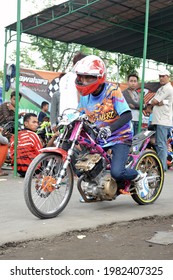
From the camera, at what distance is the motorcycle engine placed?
4480 mm

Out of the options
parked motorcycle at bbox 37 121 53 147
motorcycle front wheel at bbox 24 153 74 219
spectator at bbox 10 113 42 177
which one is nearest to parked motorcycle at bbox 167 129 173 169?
parked motorcycle at bbox 37 121 53 147

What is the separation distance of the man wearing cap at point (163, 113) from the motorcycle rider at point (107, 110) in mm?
3706

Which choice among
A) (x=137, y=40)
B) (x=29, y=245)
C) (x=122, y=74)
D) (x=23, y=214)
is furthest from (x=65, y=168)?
(x=122, y=74)

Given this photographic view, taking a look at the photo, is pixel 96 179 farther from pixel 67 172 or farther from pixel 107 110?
pixel 107 110

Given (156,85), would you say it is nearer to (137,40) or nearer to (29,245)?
(137,40)

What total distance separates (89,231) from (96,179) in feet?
2.61

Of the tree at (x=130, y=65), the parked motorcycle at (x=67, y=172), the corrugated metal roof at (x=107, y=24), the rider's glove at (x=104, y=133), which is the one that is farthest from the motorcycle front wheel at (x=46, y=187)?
the tree at (x=130, y=65)

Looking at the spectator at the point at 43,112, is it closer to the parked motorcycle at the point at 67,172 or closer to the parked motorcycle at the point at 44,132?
the parked motorcycle at the point at 44,132

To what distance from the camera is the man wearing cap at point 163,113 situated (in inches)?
332

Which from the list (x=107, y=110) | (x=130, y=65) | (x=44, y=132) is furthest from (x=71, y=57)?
(x=107, y=110)

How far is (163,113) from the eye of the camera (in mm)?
8508

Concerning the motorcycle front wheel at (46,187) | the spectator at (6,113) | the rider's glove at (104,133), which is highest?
the spectator at (6,113)

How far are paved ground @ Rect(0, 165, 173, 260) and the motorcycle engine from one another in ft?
0.79
